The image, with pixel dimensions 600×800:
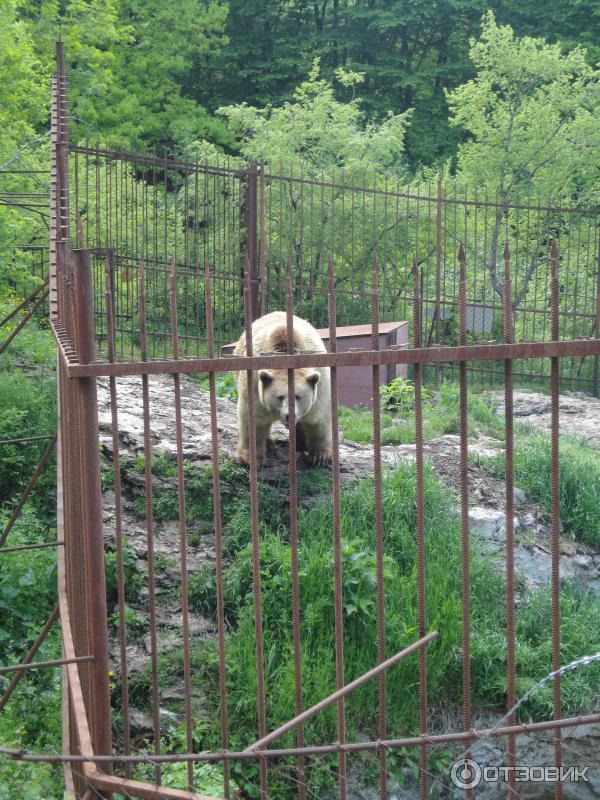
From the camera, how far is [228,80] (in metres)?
31.2

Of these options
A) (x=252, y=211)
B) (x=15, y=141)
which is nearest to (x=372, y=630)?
(x=252, y=211)

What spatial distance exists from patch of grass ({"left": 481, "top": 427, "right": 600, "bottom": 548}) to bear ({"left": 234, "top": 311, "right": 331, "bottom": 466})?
1.25 meters

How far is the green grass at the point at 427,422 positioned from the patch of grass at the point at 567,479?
2.41ft

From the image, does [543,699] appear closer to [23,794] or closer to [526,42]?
[23,794]

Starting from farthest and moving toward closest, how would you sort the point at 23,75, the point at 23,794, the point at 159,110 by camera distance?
the point at 159,110 < the point at 23,75 < the point at 23,794

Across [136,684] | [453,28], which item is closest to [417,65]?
[453,28]

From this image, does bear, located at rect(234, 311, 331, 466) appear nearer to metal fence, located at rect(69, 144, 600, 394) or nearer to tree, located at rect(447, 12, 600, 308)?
metal fence, located at rect(69, 144, 600, 394)

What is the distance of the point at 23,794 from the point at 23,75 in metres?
9.29

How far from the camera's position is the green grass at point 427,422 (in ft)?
24.0

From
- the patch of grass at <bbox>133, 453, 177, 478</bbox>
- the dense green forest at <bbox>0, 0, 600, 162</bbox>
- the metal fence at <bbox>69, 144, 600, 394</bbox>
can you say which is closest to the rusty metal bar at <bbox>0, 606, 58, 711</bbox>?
the patch of grass at <bbox>133, 453, 177, 478</bbox>

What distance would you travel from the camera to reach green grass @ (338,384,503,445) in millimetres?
7301

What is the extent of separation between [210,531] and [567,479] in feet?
7.89

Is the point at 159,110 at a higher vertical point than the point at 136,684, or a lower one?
higher

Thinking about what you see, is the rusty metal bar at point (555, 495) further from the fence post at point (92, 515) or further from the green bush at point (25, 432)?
the green bush at point (25, 432)
